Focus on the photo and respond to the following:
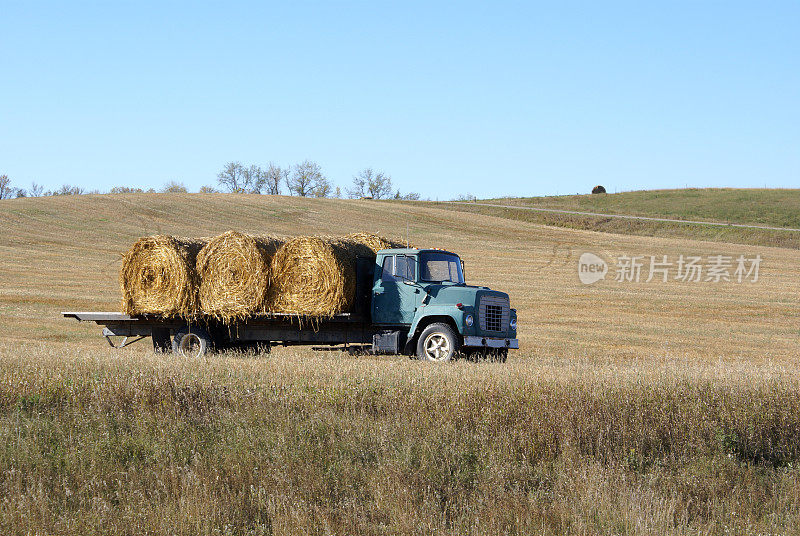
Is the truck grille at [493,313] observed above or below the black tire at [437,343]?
above

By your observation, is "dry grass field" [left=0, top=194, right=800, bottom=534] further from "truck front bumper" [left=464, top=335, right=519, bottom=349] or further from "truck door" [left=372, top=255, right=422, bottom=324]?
"truck door" [left=372, top=255, right=422, bottom=324]

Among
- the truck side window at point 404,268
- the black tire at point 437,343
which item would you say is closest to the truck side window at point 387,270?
the truck side window at point 404,268

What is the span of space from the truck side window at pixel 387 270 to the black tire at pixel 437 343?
51.6 inches

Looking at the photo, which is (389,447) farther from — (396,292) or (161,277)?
(161,277)

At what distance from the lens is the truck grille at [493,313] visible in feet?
42.5

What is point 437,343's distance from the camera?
42.0 ft

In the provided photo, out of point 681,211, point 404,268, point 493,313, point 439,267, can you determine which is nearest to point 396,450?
point 493,313

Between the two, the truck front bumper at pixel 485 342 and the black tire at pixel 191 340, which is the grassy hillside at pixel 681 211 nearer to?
the truck front bumper at pixel 485 342

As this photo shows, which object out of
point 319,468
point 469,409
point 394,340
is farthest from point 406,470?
point 394,340

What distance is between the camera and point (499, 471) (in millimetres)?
6887

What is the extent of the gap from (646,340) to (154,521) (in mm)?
16034

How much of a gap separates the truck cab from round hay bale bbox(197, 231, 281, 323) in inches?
80.9

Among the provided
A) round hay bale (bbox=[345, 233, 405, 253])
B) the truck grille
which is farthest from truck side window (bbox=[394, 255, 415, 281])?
round hay bale (bbox=[345, 233, 405, 253])

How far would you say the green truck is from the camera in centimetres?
1280
